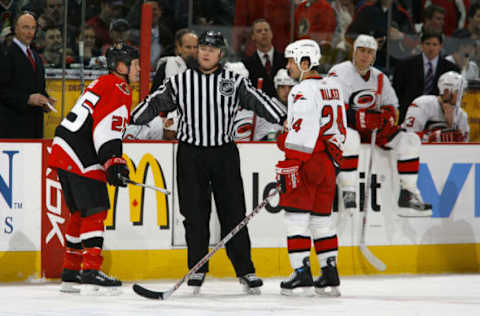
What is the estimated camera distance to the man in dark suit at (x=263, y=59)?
22.1 feet

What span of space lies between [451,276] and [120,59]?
255 cm

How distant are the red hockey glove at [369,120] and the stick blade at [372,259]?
2.46 feet

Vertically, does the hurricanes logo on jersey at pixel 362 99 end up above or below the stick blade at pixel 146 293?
above

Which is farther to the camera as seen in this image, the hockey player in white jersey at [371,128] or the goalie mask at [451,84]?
the goalie mask at [451,84]

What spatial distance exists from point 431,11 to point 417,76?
4.19 ft

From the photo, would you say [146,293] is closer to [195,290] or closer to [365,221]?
[195,290]

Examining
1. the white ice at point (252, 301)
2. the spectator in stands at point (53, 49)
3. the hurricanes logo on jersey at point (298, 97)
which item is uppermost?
the spectator in stands at point (53, 49)

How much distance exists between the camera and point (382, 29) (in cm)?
783

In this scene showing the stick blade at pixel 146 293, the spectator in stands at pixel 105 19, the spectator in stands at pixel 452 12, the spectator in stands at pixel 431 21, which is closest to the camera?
the stick blade at pixel 146 293

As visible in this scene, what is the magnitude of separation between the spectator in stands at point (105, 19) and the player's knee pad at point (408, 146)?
2.35 meters

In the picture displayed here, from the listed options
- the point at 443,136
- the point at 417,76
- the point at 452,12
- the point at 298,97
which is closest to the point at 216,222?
the point at 298,97

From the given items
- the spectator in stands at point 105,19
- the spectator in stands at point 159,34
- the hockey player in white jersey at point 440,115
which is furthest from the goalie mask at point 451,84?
the spectator in stands at point 105,19

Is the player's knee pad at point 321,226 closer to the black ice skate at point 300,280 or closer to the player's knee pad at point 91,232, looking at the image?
the black ice skate at point 300,280

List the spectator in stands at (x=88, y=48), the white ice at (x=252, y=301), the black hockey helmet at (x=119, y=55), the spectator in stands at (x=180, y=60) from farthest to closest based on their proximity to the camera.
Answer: the spectator in stands at (x=88, y=48)
the spectator in stands at (x=180, y=60)
the black hockey helmet at (x=119, y=55)
the white ice at (x=252, y=301)
